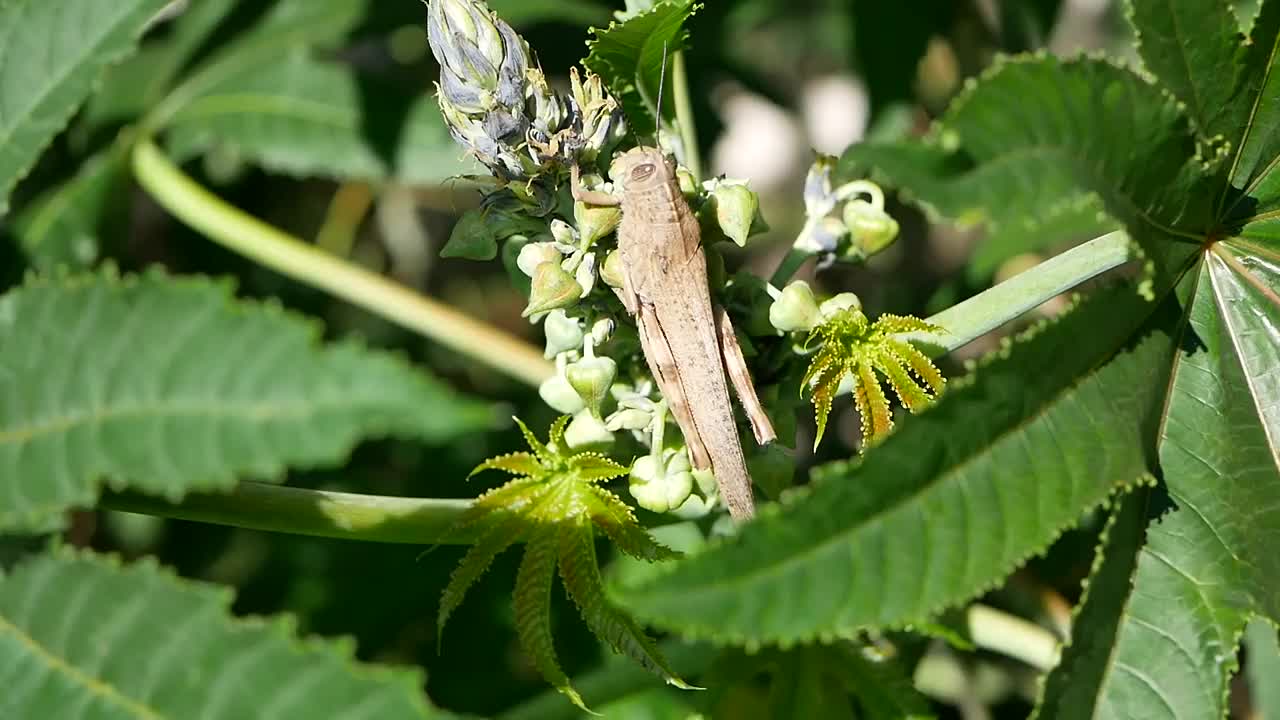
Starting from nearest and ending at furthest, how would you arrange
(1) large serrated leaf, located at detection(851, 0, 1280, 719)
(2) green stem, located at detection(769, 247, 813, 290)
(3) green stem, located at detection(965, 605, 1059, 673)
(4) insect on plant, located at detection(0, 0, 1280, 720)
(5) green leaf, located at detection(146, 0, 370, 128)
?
(4) insect on plant, located at detection(0, 0, 1280, 720) → (1) large serrated leaf, located at detection(851, 0, 1280, 719) → (2) green stem, located at detection(769, 247, 813, 290) → (3) green stem, located at detection(965, 605, 1059, 673) → (5) green leaf, located at detection(146, 0, 370, 128)

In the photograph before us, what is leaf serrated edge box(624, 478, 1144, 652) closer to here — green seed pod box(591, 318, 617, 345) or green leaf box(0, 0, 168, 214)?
green seed pod box(591, 318, 617, 345)

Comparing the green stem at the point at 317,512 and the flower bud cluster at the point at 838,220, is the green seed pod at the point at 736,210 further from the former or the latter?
the green stem at the point at 317,512

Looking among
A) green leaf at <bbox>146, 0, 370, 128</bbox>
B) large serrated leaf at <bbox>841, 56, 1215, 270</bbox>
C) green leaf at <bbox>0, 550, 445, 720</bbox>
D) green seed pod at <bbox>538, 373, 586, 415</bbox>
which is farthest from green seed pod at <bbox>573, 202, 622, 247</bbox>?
green leaf at <bbox>146, 0, 370, 128</bbox>

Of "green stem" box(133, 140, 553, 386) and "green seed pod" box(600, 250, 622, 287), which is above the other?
"green seed pod" box(600, 250, 622, 287)

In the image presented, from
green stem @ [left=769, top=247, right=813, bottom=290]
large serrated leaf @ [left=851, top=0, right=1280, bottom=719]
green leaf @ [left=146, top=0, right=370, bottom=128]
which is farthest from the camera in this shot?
green leaf @ [left=146, top=0, right=370, bottom=128]

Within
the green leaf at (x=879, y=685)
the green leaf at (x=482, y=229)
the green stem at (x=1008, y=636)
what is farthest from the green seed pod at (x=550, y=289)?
the green stem at (x=1008, y=636)

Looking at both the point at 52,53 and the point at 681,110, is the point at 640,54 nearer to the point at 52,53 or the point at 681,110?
the point at 681,110
